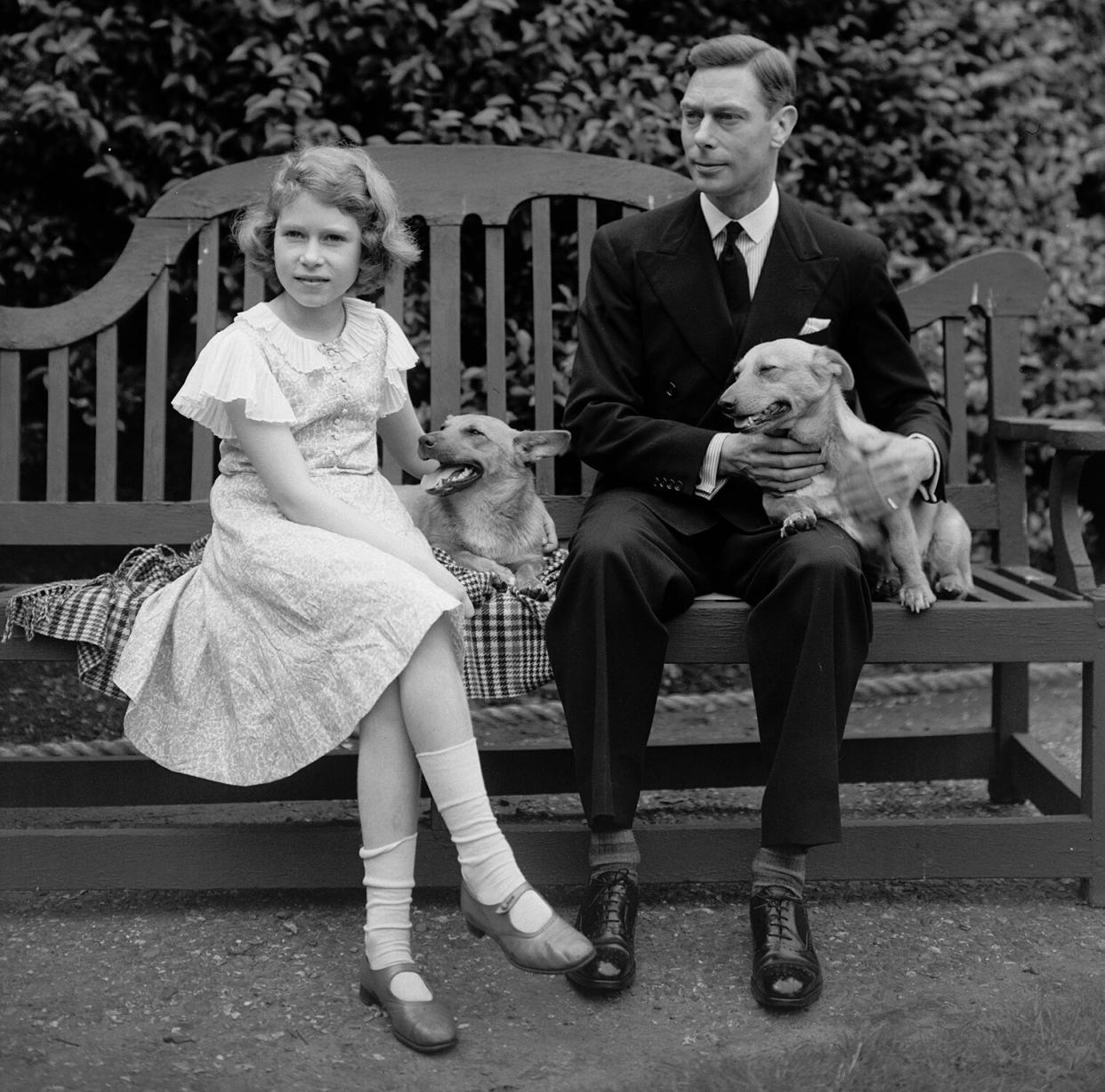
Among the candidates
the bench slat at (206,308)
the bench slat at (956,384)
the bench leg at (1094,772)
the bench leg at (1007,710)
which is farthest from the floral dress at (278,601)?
the bench leg at (1007,710)

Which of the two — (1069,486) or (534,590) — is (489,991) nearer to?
(534,590)

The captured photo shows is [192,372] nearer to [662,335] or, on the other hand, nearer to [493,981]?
[662,335]

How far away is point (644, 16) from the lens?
17.4 ft

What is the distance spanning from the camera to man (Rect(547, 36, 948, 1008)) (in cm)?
309

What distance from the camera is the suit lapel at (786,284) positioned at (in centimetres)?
361

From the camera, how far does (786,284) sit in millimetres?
3625

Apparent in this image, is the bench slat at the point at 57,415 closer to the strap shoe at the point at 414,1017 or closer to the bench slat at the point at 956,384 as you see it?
the strap shoe at the point at 414,1017

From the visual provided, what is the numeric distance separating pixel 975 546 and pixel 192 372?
3547mm

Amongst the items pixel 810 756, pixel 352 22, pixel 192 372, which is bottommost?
pixel 810 756

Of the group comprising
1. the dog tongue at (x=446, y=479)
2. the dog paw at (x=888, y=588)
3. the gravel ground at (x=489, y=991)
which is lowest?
the gravel ground at (x=489, y=991)

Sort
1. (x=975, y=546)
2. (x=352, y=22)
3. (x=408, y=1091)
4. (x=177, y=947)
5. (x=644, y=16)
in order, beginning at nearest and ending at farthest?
(x=408, y=1091) < (x=177, y=947) < (x=352, y=22) < (x=644, y=16) < (x=975, y=546)

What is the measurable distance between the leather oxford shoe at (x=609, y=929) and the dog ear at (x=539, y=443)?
1.14 meters

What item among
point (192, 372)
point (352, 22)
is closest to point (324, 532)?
point (192, 372)

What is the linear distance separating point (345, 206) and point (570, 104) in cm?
186
